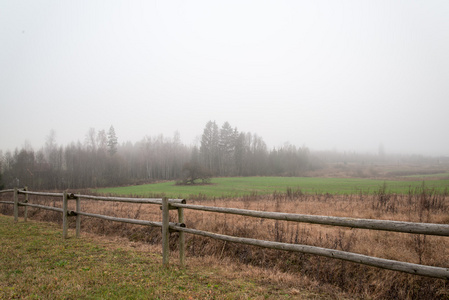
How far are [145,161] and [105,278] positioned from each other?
76413mm

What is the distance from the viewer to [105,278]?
423 centimetres

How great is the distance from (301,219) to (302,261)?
370 centimetres

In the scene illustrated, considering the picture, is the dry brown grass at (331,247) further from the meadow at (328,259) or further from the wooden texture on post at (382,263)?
the wooden texture on post at (382,263)

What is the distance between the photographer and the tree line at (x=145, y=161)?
2140 inches

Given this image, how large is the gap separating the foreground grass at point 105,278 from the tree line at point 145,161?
47.5 m

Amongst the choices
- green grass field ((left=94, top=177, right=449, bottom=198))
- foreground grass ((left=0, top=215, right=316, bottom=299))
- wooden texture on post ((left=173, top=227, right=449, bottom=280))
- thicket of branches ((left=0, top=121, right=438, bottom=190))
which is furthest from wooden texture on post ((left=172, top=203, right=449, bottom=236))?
thicket of branches ((left=0, top=121, right=438, bottom=190))

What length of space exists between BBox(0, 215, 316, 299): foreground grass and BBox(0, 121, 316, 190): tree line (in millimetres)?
47454

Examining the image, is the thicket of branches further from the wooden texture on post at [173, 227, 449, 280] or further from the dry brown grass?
the wooden texture on post at [173, 227, 449, 280]

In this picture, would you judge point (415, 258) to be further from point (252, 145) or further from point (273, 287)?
point (252, 145)

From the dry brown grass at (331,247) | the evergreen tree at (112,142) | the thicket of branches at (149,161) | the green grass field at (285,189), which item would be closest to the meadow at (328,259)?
the dry brown grass at (331,247)

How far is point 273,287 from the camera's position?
4.05 metres

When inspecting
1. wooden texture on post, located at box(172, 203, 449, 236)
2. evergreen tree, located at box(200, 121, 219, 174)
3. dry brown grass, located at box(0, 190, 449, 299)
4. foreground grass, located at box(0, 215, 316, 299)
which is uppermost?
evergreen tree, located at box(200, 121, 219, 174)

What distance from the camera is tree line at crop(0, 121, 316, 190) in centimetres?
5434

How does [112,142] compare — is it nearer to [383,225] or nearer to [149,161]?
[149,161]
